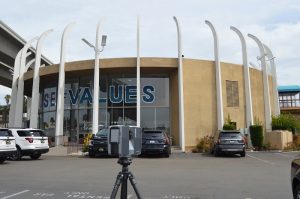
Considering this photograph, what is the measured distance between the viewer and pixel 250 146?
28.4 meters

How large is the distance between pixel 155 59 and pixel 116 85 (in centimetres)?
406

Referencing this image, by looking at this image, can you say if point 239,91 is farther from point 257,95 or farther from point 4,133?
point 4,133

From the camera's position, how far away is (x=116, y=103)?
100 ft

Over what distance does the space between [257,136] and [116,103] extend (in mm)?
10926

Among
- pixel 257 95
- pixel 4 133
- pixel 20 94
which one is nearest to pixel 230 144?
pixel 257 95

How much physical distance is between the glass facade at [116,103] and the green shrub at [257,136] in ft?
20.9

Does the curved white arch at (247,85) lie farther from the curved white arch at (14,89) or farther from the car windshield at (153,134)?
the curved white arch at (14,89)

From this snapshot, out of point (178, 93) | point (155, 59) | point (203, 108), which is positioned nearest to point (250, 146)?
point (203, 108)

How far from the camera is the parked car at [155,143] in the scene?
71.3 feet

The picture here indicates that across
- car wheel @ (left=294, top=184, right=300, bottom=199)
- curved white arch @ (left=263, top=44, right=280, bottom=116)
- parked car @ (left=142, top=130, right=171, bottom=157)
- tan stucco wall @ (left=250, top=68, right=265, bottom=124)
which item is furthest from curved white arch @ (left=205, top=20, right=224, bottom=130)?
car wheel @ (left=294, top=184, right=300, bottom=199)

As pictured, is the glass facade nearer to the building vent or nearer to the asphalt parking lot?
the building vent

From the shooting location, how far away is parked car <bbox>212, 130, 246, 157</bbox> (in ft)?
73.1

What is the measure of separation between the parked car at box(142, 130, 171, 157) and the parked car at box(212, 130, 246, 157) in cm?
306

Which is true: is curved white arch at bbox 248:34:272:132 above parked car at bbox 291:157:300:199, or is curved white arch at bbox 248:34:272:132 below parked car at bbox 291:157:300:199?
above
